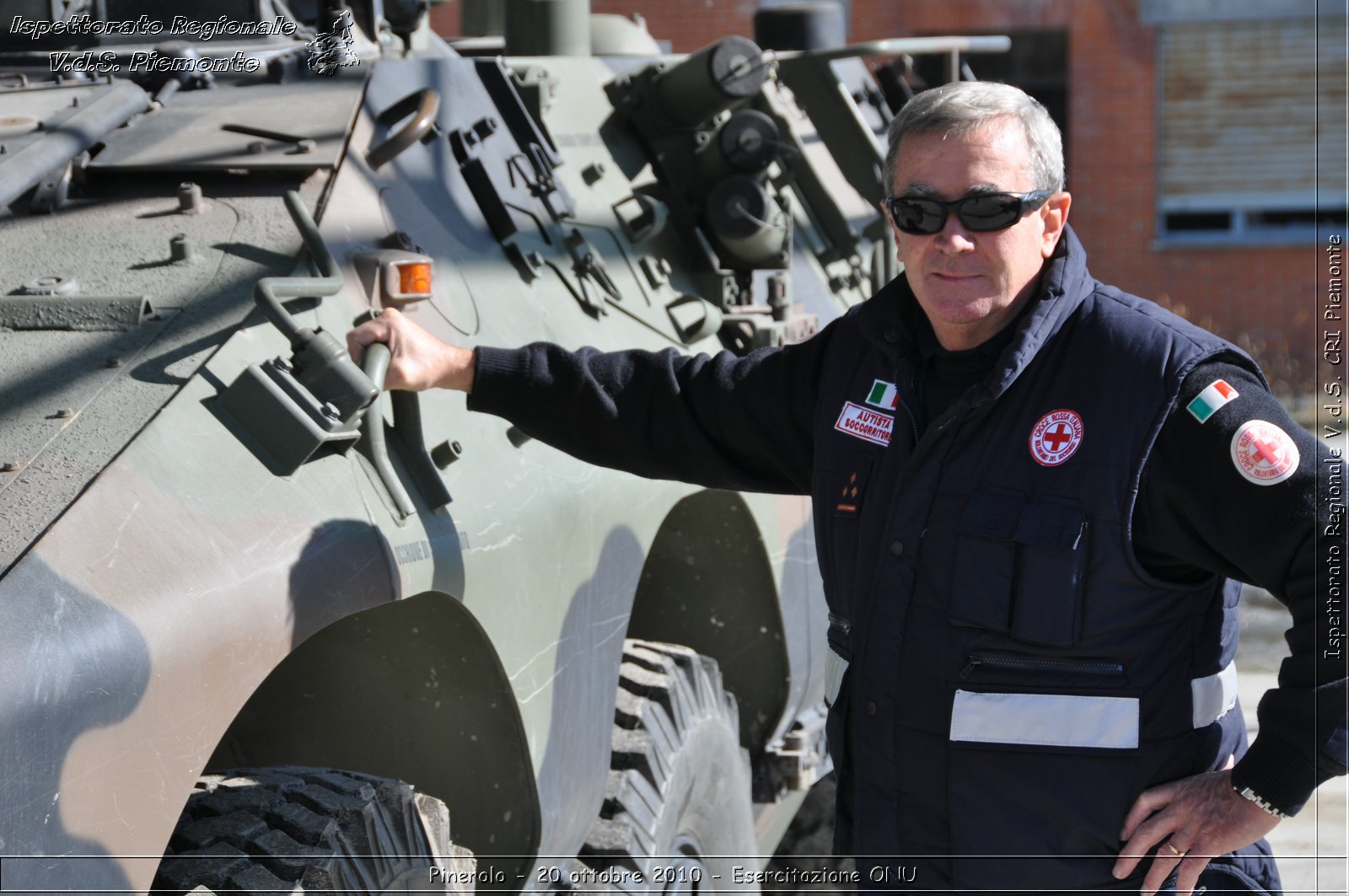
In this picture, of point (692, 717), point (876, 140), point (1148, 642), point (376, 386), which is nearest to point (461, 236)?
point (376, 386)

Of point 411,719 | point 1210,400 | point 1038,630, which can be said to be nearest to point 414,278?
point 411,719

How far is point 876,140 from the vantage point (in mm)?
4754

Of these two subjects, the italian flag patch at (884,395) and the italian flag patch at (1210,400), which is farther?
the italian flag patch at (884,395)

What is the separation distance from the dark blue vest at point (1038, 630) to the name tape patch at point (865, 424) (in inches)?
2.2

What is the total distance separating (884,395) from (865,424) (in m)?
0.05

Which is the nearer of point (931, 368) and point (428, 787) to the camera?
point (931, 368)

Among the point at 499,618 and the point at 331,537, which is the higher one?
the point at 331,537

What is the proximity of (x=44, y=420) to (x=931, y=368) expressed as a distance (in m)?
1.27

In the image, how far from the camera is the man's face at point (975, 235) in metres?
2.39

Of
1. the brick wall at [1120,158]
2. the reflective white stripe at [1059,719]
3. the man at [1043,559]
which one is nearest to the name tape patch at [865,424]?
the man at [1043,559]

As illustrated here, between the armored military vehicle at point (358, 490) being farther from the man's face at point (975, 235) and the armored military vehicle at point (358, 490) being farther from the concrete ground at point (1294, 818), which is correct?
the concrete ground at point (1294, 818)

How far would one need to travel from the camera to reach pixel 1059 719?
2287 mm

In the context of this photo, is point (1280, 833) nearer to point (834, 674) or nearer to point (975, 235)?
point (834, 674)

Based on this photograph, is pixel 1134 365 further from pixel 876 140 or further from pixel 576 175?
pixel 876 140
